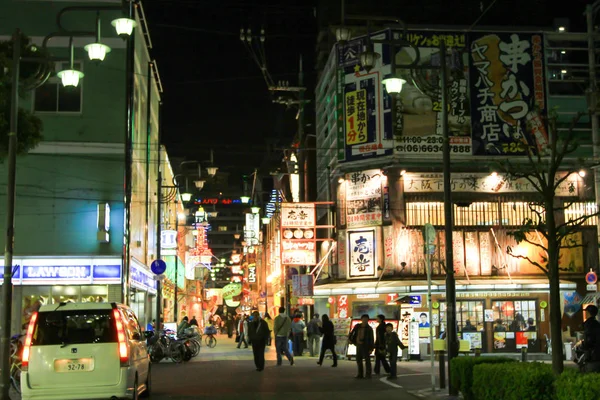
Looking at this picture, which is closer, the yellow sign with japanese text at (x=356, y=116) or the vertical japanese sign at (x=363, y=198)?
the vertical japanese sign at (x=363, y=198)

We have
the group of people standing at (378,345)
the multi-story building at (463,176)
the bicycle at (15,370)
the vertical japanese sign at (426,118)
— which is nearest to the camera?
the bicycle at (15,370)

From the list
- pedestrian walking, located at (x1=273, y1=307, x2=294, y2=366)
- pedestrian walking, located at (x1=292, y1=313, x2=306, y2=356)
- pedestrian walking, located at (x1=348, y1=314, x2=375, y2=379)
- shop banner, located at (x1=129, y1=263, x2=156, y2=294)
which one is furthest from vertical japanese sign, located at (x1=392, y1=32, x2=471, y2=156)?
shop banner, located at (x1=129, y1=263, x2=156, y2=294)

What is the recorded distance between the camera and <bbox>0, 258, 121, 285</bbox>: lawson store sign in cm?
3091

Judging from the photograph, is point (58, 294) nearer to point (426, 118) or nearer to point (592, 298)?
point (426, 118)

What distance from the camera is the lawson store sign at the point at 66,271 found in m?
30.9

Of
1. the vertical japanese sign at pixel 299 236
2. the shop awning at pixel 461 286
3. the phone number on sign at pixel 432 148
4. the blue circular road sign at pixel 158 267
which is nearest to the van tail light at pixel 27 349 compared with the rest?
the blue circular road sign at pixel 158 267

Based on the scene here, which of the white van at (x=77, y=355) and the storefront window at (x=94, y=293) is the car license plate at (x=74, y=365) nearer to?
the white van at (x=77, y=355)

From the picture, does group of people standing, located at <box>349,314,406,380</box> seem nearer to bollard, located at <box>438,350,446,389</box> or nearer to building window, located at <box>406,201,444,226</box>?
bollard, located at <box>438,350,446,389</box>

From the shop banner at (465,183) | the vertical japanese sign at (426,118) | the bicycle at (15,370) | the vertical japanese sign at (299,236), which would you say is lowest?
the bicycle at (15,370)

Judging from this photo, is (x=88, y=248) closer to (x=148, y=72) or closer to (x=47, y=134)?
(x=47, y=134)

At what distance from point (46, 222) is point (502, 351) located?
60.4 ft

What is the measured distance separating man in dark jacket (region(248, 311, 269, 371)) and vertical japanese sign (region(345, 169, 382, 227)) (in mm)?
9345

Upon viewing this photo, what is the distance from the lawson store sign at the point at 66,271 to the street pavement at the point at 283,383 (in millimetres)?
4845

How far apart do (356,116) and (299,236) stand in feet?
20.6
